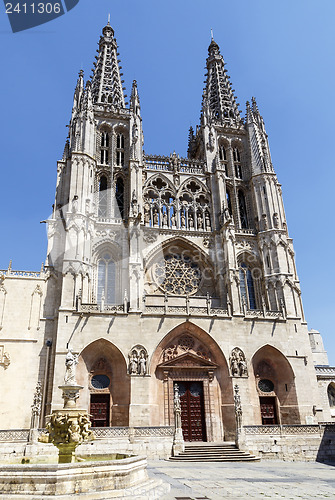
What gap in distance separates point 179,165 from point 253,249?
840 cm

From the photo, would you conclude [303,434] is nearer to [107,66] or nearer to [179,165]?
[179,165]

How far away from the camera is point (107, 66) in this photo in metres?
34.6

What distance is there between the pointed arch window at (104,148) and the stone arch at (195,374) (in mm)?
13940

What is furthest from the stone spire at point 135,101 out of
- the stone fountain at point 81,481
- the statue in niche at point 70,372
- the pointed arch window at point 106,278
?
the stone fountain at point 81,481

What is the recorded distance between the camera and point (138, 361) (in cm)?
1977

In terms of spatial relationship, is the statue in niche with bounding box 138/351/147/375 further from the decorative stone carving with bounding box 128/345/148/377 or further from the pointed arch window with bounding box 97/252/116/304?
the pointed arch window with bounding box 97/252/116/304

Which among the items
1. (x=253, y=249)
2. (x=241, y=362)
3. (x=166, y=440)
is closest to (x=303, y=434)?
(x=241, y=362)

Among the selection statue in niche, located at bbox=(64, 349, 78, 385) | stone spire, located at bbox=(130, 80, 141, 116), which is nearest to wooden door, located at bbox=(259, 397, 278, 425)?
statue in niche, located at bbox=(64, 349, 78, 385)

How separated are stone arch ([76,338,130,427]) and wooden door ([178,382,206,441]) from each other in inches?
125

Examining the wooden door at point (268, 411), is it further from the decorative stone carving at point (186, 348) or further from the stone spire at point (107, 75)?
the stone spire at point (107, 75)

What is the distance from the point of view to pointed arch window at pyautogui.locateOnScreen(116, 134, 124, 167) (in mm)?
28422

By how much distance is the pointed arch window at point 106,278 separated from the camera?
23052 millimetres

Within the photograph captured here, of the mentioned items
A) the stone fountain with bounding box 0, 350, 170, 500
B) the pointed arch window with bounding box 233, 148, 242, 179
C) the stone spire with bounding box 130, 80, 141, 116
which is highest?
the stone spire with bounding box 130, 80, 141, 116

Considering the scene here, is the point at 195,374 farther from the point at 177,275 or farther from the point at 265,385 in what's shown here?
the point at 177,275
